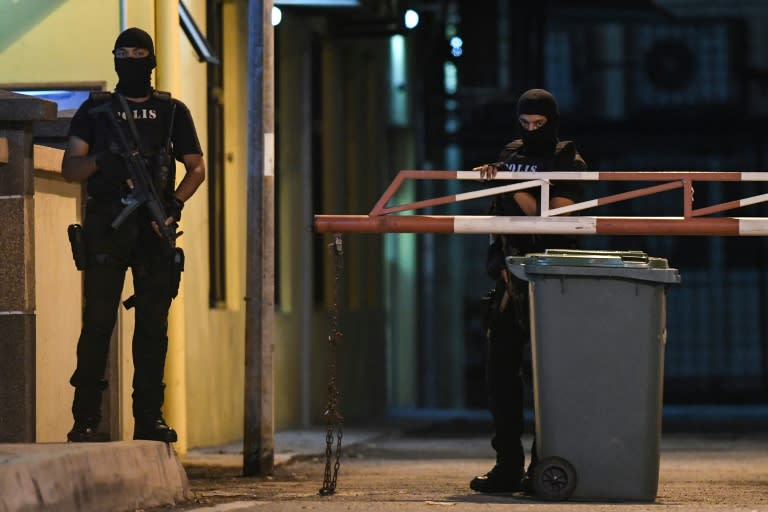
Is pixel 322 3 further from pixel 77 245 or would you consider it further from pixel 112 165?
pixel 77 245

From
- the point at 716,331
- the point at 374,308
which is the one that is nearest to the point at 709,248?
the point at 716,331

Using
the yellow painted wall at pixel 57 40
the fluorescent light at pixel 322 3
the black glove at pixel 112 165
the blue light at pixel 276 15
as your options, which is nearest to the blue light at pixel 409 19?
the fluorescent light at pixel 322 3

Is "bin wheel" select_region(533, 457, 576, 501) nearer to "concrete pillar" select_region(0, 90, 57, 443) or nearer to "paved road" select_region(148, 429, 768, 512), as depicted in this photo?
"paved road" select_region(148, 429, 768, 512)

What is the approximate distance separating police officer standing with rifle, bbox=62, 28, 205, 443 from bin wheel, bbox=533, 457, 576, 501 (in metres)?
1.72

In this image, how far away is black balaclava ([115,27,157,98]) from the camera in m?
8.69

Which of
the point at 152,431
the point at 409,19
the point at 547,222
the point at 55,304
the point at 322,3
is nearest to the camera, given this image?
the point at 547,222

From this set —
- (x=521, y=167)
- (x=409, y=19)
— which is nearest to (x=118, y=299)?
(x=521, y=167)

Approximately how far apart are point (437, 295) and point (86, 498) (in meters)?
23.2

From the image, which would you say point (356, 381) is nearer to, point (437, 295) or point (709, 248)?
point (437, 295)

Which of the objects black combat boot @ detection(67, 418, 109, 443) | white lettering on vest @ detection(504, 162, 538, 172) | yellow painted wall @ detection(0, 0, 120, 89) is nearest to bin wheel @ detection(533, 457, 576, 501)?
white lettering on vest @ detection(504, 162, 538, 172)

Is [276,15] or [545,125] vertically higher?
[276,15]

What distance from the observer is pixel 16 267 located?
894 centimetres

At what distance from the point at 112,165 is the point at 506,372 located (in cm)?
202

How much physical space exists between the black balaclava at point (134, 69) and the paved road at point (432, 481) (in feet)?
6.13
